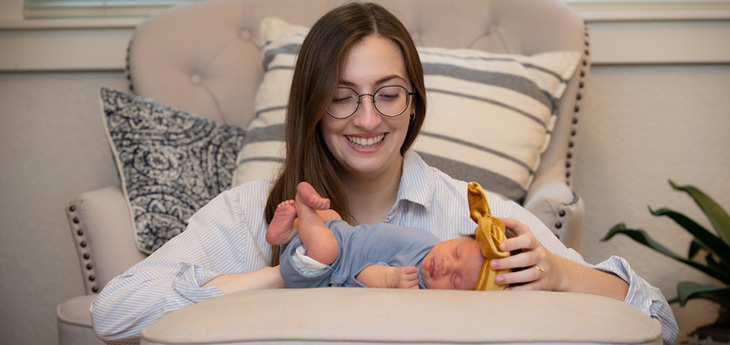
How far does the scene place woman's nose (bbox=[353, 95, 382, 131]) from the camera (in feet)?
4.36

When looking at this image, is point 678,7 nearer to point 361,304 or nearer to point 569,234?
point 569,234

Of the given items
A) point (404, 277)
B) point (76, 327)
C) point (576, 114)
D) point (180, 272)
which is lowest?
point (76, 327)

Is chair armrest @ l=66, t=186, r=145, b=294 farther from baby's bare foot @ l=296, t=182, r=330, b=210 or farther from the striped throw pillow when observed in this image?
baby's bare foot @ l=296, t=182, r=330, b=210

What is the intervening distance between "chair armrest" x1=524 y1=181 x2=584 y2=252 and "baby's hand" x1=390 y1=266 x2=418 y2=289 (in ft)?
1.83

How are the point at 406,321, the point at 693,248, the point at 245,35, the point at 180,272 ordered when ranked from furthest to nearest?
the point at 245,35 < the point at 693,248 < the point at 180,272 < the point at 406,321

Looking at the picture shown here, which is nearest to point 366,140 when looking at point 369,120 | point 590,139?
point 369,120

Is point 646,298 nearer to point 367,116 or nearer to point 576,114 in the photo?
point 367,116

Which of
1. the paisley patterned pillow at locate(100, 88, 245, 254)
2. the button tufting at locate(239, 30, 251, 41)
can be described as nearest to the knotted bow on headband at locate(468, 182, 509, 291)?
the paisley patterned pillow at locate(100, 88, 245, 254)

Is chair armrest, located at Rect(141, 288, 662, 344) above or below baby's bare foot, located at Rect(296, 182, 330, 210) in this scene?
below

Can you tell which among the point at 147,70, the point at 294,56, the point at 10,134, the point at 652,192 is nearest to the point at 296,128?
the point at 294,56

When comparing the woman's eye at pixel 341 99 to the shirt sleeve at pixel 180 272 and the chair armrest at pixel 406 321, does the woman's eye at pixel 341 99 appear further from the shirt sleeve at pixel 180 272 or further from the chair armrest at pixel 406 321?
the chair armrest at pixel 406 321

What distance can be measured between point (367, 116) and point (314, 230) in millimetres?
278

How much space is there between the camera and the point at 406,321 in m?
0.86

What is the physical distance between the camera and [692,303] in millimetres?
2297
